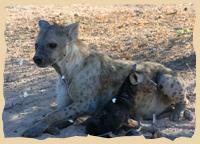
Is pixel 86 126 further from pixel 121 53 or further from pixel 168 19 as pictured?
pixel 168 19

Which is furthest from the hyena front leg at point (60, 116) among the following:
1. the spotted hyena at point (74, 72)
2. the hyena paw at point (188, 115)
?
the hyena paw at point (188, 115)

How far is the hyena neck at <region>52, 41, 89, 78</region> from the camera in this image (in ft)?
23.4

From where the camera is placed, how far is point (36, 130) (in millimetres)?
6871

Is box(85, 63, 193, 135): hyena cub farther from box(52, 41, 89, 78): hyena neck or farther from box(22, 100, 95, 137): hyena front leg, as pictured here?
box(52, 41, 89, 78): hyena neck

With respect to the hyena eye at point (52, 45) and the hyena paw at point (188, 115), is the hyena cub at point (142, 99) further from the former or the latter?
the hyena eye at point (52, 45)

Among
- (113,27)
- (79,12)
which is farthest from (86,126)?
(79,12)

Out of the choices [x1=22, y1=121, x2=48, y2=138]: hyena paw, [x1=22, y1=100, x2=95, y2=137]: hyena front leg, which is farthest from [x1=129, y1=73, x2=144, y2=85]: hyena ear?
[x1=22, y1=121, x2=48, y2=138]: hyena paw

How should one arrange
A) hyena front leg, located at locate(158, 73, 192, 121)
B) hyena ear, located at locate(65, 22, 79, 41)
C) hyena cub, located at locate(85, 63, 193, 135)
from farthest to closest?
hyena front leg, located at locate(158, 73, 192, 121)
hyena ear, located at locate(65, 22, 79, 41)
hyena cub, located at locate(85, 63, 193, 135)

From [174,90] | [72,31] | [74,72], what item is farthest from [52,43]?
[174,90]

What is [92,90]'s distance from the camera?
281 inches

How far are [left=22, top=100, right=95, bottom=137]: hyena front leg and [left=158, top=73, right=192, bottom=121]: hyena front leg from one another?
0.79m

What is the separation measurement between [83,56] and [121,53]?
2.03 m

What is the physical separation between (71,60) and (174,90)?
110 cm

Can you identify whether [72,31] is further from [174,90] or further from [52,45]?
[174,90]
